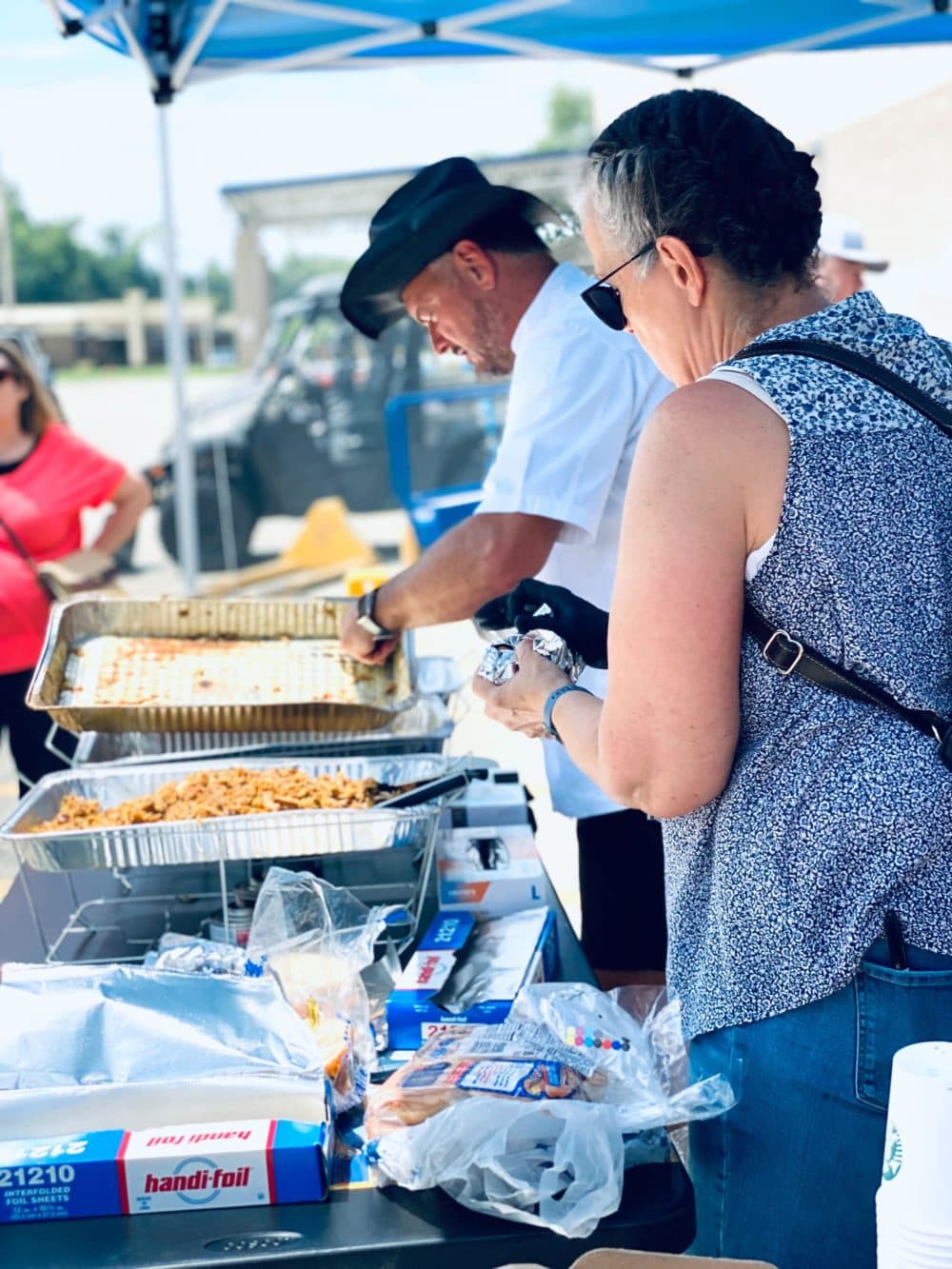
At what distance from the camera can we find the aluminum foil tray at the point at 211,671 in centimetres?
224

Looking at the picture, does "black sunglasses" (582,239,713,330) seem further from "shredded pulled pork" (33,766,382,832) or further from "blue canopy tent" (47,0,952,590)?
"blue canopy tent" (47,0,952,590)

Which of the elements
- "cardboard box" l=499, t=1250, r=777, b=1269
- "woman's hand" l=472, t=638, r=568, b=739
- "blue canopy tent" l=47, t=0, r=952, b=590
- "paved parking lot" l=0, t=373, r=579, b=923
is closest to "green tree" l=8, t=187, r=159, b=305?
"paved parking lot" l=0, t=373, r=579, b=923

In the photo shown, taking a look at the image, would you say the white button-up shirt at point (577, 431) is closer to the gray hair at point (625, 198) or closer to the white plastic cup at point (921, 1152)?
the gray hair at point (625, 198)

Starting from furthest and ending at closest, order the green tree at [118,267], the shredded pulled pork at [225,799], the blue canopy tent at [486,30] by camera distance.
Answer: the green tree at [118,267], the blue canopy tent at [486,30], the shredded pulled pork at [225,799]

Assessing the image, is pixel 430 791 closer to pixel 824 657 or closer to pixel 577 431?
pixel 577 431

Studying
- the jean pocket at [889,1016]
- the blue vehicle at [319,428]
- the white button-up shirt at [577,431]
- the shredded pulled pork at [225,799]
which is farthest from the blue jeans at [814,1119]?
the blue vehicle at [319,428]

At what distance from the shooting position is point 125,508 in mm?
4051

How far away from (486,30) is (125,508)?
1698 millimetres

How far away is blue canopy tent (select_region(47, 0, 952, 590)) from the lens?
334 centimetres

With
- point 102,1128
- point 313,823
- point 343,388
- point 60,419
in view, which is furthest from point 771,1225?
point 343,388

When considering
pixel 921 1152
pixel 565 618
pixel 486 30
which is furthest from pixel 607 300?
pixel 486 30

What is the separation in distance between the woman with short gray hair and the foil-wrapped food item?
7.5 inches

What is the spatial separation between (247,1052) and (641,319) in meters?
0.79

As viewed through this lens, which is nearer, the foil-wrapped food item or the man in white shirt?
the foil-wrapped food item
